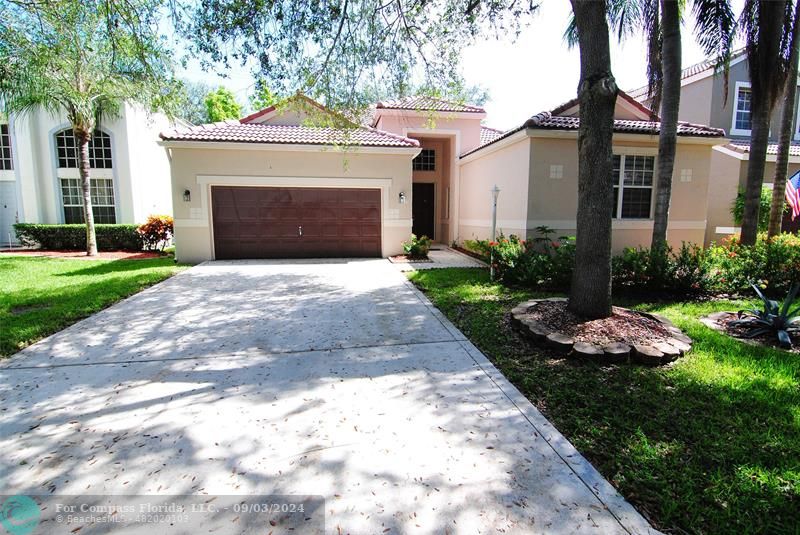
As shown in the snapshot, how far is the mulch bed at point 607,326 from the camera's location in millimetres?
4512

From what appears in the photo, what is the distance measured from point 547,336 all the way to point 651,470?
213cm

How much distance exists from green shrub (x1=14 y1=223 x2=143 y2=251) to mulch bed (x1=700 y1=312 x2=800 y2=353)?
17264mm

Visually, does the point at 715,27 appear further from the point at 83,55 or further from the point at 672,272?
the point at 83,55

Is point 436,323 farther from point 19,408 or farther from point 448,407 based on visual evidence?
point 19,408

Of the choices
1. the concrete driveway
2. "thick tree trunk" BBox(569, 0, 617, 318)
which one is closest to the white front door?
the concrete driveway

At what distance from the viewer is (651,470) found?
2.53m

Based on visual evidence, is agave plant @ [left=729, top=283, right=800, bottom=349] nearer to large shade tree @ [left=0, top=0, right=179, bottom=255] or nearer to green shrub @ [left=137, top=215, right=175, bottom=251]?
large shade tree @ [left=0, top=0, right=179, bottom=255]

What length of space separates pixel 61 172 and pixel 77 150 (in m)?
1.10

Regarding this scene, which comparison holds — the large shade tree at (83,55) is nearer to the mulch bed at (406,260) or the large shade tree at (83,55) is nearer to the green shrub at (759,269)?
the mulch bed at (406,260)

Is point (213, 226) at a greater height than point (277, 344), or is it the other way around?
point (213, 226)

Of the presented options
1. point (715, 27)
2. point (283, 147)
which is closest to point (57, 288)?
point (283, 147)

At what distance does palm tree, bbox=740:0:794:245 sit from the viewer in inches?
316

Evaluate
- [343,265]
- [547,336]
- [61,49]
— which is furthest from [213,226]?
[547,336]

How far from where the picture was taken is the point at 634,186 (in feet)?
35.3
